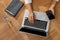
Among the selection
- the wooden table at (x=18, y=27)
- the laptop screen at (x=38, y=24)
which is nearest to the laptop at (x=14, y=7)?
the wooden table at (x=18, y=27)

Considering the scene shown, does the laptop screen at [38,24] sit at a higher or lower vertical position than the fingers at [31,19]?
lower

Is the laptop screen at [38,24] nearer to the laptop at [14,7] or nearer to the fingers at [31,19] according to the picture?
the fingers at [31,19]

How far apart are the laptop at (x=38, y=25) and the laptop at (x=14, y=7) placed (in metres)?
0.09

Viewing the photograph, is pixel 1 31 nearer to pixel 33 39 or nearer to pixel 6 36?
pixel 6 36

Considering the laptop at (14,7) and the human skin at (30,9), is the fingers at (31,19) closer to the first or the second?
the human skin at (30,9)

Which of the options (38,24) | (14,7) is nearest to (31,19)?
(38,24)

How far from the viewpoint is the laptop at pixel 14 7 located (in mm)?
1430

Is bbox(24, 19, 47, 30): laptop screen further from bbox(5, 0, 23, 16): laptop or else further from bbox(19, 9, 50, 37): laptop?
bbox(5, 0, 23, 16): laptop

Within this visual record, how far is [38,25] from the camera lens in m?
1.39

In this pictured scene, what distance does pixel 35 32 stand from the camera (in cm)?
136

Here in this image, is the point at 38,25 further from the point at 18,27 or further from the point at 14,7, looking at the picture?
the point at 14,7

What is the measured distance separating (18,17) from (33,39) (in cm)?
25

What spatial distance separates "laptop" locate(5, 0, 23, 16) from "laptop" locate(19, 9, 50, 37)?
0.09 meters

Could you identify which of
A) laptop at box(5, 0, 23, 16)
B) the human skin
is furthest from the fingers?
laptop at box(5, 0, 23, 16)
